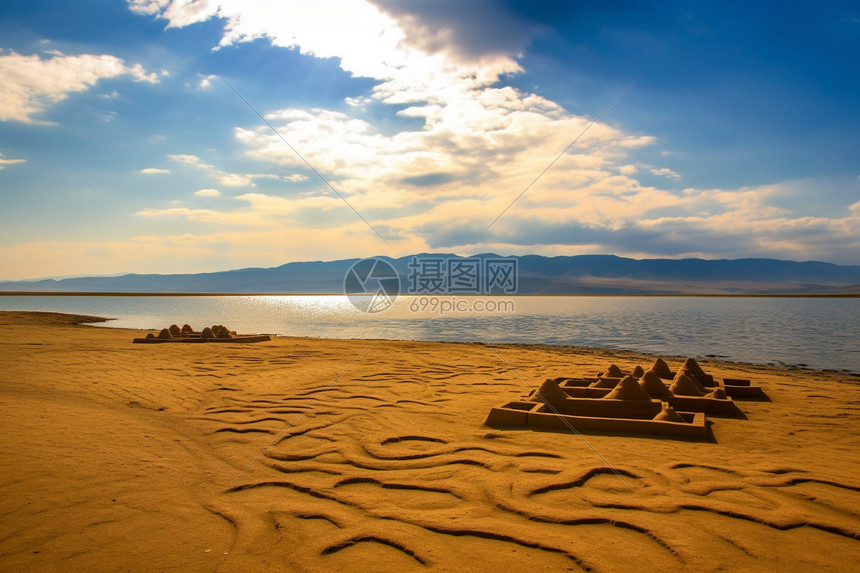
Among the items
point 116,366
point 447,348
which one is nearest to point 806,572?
point 116,366

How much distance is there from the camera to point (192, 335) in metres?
19.6

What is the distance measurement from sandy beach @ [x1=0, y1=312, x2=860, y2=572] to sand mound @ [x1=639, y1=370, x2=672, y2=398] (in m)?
1.01

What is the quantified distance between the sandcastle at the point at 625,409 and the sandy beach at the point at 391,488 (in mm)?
294

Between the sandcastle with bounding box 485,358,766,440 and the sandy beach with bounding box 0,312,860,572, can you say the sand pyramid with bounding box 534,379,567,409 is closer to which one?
the sandcastle with bounding box 485,358,766,440

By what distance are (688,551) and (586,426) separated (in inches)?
138

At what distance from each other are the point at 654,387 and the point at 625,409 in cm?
141

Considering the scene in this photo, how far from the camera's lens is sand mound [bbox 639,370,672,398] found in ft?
27.0

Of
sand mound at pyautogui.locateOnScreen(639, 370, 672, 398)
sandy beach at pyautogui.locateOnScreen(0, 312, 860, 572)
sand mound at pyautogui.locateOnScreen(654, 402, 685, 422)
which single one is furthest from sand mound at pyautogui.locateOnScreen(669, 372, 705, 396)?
sand mound at pyautogui.locateOnScreen(654, 402, 685, 422)

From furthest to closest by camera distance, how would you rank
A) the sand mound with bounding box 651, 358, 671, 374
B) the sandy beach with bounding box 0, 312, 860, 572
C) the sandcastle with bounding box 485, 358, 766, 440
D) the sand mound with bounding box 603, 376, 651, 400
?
the sand mound with bounding box 651, 358, 671, 374 < the sand mound with bounding box 603, 376, 651, 400 < the sandcastle with bounding box 485, 358, 766, 440 < the sandy beach with bounding box 0, 312, 860, 572

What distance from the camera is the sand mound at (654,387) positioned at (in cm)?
823
